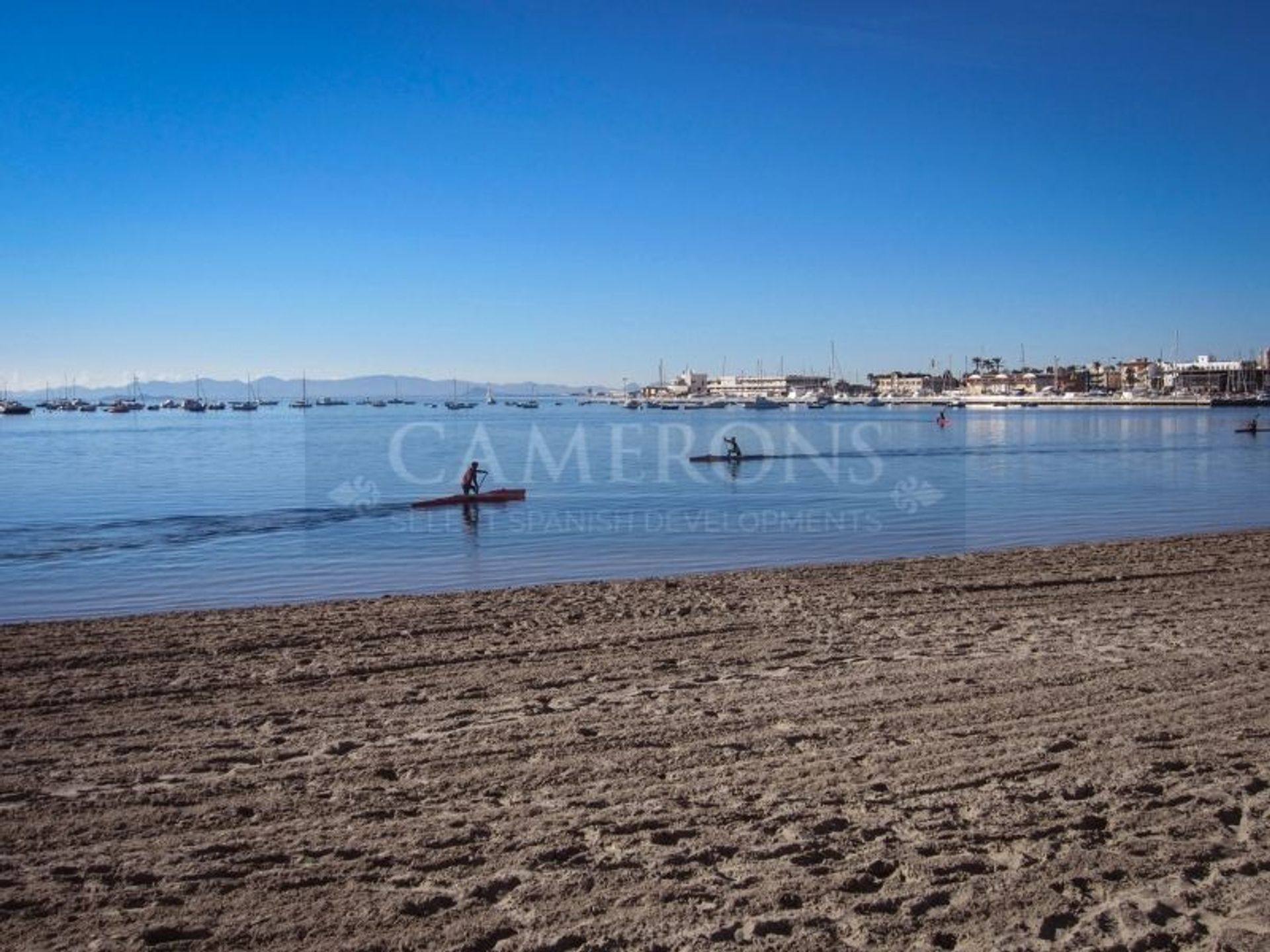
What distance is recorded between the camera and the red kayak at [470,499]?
27.1 meters

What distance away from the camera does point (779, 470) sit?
4188 cm

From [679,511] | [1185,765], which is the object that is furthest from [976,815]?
[679,511]

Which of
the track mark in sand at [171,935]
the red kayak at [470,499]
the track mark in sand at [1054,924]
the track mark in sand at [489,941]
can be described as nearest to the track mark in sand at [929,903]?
the track mark in sand at [1054,924]

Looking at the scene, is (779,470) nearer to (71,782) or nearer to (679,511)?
(679,511)

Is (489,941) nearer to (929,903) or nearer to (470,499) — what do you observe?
(929,903)

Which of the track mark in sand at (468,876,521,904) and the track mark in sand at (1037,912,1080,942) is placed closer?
the track mark in sand at (1037,912,1080,942)

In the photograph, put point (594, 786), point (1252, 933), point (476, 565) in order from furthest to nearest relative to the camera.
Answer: point (476, 565) < point (594, 786) < point (1252, 933)

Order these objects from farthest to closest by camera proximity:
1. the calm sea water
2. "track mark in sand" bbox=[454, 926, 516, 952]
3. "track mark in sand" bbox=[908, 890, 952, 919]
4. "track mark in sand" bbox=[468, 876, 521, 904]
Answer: the calm sea water
"track mark in sand" bbox=[468, 876, 521, 904]
"track mark in sand" bbox=[908, 890, 952, 919]
"track mark in sand" bbox=[454, 926, 516, 952]

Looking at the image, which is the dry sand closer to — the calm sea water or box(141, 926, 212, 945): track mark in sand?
box(141, 926, 212, 945): track mark in sand

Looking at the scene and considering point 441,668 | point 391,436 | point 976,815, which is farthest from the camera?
point 391,436

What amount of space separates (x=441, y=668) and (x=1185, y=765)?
5924 mm

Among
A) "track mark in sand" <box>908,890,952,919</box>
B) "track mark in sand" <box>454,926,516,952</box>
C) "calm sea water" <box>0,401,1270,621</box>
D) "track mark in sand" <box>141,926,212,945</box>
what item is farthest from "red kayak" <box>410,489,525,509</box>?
"track mark in sand" <box>908,890,952,919</box>

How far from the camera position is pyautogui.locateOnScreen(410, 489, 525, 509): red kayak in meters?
27.1

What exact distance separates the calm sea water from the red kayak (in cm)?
47
